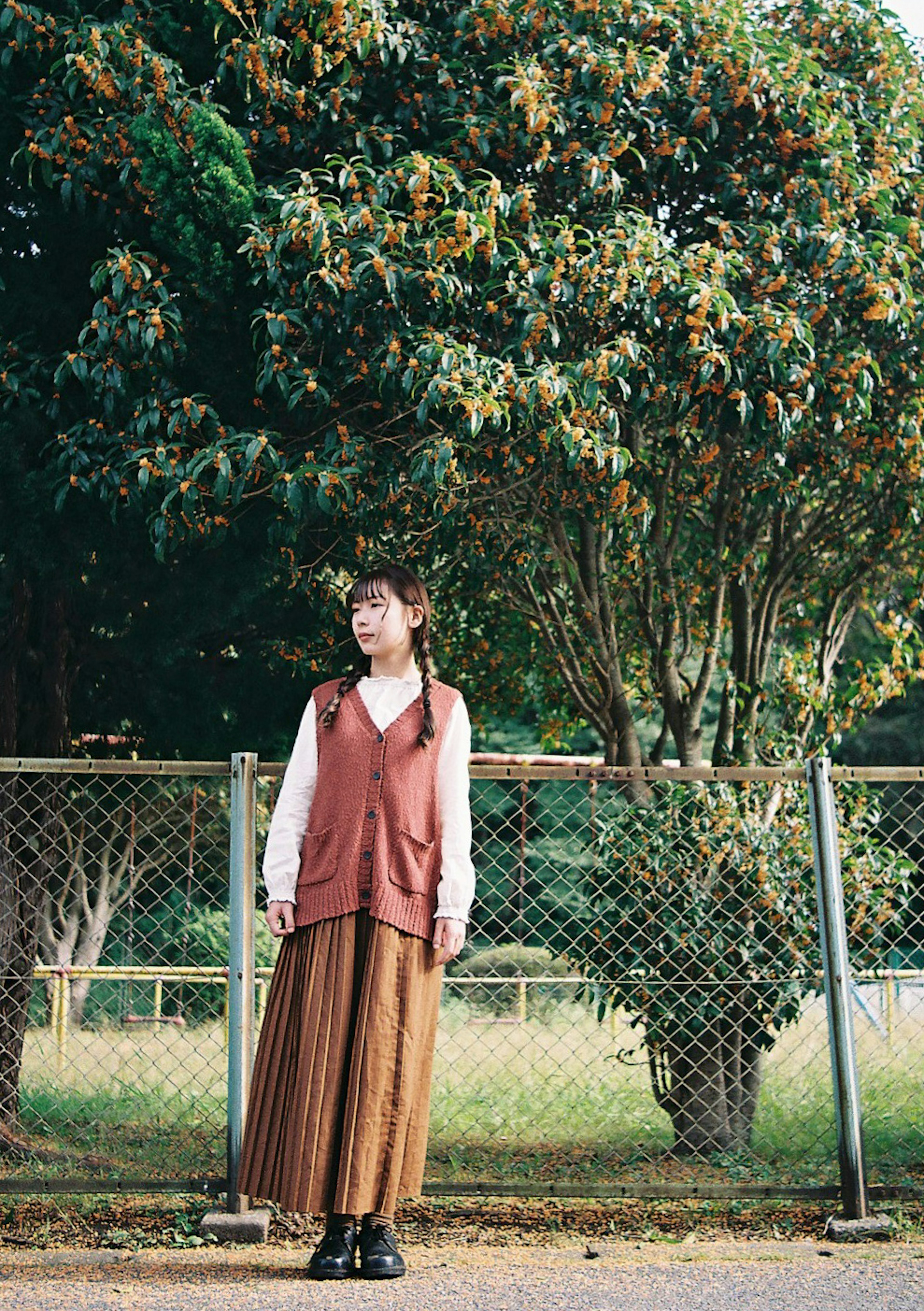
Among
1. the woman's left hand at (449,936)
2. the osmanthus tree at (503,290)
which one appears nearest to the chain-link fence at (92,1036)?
the woman's left hand at (449,936)

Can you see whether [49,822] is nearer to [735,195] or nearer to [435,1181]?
[435,1181]

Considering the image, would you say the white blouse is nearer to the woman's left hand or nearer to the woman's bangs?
the woman's left hand

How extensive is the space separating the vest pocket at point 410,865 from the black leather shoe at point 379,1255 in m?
0.85

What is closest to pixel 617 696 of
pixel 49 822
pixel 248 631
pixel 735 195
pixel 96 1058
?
pixel 248 631

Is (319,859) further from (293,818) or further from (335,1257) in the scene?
(335,1257)

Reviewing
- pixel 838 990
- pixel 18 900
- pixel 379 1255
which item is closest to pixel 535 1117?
pixel 838 990

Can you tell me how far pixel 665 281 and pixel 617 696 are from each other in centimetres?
191

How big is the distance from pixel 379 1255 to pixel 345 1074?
1.48 feet

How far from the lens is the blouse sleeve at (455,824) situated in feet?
10.3

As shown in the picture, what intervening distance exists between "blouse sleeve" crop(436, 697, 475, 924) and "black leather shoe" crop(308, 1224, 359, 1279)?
827mm

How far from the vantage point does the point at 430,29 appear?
4859 mm

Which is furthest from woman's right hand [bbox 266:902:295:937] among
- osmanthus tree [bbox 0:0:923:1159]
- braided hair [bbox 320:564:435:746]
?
osmanthus tree [bbox 0:0:923:1159]

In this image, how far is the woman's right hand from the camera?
3.18m

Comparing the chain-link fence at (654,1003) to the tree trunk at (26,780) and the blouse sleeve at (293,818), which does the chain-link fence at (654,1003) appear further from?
the blouse sleeve at (293,818)
